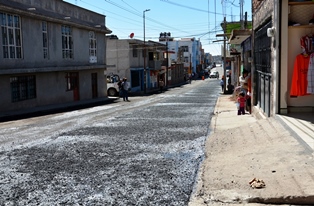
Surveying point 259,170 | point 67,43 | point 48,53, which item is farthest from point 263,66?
point 67,43

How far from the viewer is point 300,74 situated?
34.9 ft

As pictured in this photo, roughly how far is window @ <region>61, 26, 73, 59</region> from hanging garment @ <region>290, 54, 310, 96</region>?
72.6 feet

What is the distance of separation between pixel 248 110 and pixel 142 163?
10.6m

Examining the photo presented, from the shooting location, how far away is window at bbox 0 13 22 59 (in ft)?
74.3

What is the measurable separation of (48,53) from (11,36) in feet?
14.1

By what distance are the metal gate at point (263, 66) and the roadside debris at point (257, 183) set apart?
6.62m

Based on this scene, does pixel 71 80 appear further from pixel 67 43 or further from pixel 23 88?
A: pixel 23 88

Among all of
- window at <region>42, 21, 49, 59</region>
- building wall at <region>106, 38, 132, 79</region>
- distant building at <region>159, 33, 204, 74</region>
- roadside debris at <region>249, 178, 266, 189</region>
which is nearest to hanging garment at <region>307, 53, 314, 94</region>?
roadside debris at <region>249, 178, 266, 189</region>

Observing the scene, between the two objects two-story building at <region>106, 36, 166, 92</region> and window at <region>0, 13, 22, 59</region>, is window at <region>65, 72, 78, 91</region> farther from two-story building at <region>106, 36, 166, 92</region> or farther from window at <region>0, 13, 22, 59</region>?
two-story building at <region>106, 36, 166, 92</region>

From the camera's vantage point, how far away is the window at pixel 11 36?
74.3ft

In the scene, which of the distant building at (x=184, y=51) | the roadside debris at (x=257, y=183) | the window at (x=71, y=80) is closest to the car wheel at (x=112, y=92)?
the window at (x=71, y=80)

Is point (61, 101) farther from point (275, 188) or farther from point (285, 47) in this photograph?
Result: point (275, 188)

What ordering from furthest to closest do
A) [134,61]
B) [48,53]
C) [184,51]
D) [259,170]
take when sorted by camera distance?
1. [184,51]
2. [134,61]
3. [48,53]
4. [259,170]

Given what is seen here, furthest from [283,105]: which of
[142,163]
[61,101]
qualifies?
[61,101]
